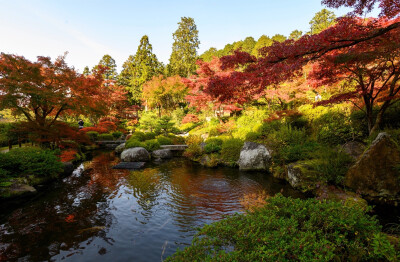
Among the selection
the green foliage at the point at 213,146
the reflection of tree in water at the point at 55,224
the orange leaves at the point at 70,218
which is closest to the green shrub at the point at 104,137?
the green foliage at the point at 213,146

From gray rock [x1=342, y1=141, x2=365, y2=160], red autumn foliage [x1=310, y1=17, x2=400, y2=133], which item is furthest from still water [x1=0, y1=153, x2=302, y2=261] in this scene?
red autumn foliage [x1=310, y1=17, x2=400, y2=133]

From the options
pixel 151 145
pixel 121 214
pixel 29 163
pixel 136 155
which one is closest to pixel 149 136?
pixel 151 145

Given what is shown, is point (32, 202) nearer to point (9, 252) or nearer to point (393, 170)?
point (9, 252)

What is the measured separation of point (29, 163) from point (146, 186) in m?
4.29

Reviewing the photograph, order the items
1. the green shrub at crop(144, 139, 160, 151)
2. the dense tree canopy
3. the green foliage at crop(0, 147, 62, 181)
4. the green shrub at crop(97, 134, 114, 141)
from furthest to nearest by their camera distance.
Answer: the green shrub at crop(97, 134, 114, 141) → the green shrub at crop(144, 139, 160, 151) → the dense tree canopy → the green foliage at crop(0, 147, 62, 181)

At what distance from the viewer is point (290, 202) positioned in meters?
3.10

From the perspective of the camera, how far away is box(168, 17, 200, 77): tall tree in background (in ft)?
98.2

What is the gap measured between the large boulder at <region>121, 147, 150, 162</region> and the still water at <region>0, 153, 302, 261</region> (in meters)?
3.27

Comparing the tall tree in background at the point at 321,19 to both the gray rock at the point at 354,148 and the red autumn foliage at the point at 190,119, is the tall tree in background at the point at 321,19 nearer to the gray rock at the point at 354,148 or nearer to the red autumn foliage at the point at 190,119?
the red autumn foliage at the point at 190,119

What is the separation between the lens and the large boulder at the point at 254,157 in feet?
30.9

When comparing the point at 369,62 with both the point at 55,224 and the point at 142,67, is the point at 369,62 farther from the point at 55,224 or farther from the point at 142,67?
the point at 142,67

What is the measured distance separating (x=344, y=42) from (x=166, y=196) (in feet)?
21.4

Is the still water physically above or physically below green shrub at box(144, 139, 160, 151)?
below

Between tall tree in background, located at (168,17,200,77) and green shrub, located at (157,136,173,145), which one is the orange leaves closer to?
green shrub, located at (157,136,173,145)
